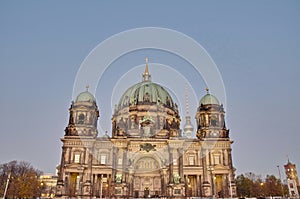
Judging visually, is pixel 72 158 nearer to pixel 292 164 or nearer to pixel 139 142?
pixel 139 142

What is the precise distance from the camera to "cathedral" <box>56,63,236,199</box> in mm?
45094

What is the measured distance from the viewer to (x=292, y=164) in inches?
4520

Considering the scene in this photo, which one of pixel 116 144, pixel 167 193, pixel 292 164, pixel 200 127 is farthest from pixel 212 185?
pixel 292 164

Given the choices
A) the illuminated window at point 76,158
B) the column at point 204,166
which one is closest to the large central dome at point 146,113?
the column at point 204,166

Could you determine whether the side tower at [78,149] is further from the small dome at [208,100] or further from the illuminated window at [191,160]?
the small dome at [208,100]

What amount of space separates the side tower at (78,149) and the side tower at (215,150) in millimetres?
20145

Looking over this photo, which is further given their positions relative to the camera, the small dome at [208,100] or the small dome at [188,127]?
the small dome at [188,127]

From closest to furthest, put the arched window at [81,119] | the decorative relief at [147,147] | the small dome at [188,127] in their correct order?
the decorative relief at [147,147], the arched window at [81,119], the small dome at [188,127]

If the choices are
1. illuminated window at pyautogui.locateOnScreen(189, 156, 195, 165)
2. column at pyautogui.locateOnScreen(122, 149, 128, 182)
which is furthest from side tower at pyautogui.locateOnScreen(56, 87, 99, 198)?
illuminated window at pyautogui.locateOnScreen(189, 156, 195, 165)

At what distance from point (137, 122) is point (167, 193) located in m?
17.7

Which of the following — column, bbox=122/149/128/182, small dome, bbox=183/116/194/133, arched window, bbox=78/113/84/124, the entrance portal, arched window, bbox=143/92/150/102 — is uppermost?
arched window, bbox=143/92/150/102

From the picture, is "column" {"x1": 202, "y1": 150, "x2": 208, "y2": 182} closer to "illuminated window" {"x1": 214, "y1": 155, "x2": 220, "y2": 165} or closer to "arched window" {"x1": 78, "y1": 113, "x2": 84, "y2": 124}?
"illuminated window" {"x1": 214, "y1": 155, "x2": 220, "y2": 165}

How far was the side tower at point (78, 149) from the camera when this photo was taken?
146ft

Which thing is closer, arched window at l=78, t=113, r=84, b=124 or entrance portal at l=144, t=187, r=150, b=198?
entrance portal at l=144, t=187, r=150, b=198
